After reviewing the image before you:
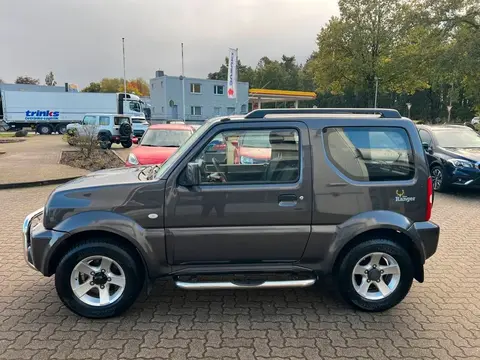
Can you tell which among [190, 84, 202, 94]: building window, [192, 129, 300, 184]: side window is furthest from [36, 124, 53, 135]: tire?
[192, 129, 300, 184]: side window

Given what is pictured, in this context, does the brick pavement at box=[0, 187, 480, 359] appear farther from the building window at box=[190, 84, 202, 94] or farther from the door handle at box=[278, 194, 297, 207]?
the building window at box=[190, 84, 202, 94]

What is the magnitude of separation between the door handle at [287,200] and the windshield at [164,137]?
21.0 ft

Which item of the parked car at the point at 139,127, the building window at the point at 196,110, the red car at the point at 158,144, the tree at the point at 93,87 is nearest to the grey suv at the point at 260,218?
the red car at the point at 158,144

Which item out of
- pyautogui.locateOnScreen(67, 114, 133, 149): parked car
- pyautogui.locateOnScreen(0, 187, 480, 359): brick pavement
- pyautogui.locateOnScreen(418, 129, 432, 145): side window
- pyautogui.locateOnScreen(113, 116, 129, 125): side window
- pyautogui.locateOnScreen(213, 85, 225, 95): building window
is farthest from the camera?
pyautogui.locateOnScreen(213, 85, 225, 95): building window

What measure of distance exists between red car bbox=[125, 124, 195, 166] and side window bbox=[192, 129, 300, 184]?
196 inches

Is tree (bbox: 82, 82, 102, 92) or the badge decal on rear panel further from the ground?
tree (bbox: 82, 82, 102, 92)

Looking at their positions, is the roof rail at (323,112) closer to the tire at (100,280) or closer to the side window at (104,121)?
the tire at (100,280)

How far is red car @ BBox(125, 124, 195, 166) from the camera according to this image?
8.32m

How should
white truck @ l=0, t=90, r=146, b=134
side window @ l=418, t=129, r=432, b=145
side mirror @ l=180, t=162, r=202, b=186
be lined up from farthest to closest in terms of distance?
white truck @ l=0, t=90, r=146, b=134 < side window @ l=418, t=129, r=432, b=145 < side mirror @ l=180, t=162, r=202, b=186

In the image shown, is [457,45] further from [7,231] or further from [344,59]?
[7,231]

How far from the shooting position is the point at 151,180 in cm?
328

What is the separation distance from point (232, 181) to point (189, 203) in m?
0.43

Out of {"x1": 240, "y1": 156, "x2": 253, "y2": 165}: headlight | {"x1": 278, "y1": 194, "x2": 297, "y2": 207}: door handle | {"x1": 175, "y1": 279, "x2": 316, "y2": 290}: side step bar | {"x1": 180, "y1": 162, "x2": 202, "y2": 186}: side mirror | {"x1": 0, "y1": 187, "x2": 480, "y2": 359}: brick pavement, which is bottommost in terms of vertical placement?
{"x1": 0, "y1": 187, "x2": 480, "y2": 359}: brick pavement

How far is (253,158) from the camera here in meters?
3.44
